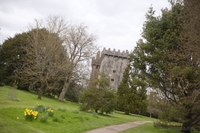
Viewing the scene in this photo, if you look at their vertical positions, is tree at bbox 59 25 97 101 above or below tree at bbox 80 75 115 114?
above

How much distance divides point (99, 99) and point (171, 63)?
35.5 feet

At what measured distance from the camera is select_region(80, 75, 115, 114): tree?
31.9 metres

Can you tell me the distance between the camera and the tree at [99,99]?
31922 millimetres

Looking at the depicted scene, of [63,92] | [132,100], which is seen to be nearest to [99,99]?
[63,92]

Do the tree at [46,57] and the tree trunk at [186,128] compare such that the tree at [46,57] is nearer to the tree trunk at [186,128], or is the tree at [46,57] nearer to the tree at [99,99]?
the tree at [99,99]

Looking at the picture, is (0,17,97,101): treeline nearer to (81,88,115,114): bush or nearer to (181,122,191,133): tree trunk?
(81,88,115,114): bush

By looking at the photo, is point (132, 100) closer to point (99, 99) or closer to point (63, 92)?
point (63, 92)

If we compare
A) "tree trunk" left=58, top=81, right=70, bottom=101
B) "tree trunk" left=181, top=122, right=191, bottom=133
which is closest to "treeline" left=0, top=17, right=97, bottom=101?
"tree trunk" left=58, top=81, right=70, bottom=101

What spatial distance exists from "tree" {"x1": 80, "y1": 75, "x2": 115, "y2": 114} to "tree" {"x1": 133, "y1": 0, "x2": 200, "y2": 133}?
703 centimetres

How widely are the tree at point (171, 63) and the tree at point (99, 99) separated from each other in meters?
7.03

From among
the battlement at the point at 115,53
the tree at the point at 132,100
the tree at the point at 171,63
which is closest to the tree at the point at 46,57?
the tree at the point at 132,100

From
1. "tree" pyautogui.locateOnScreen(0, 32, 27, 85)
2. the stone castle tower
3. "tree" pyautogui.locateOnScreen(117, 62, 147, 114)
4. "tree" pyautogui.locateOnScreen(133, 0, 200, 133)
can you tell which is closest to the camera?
"tree" pyautogui.locateOnScreen(133, 0, 200, 133)

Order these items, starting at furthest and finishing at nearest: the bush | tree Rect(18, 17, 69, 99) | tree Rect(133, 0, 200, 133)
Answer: tree Rect(18, 17, 69, 99), the bush, tree Rect(133, 0, 200, 133)

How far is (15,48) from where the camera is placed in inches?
1949
